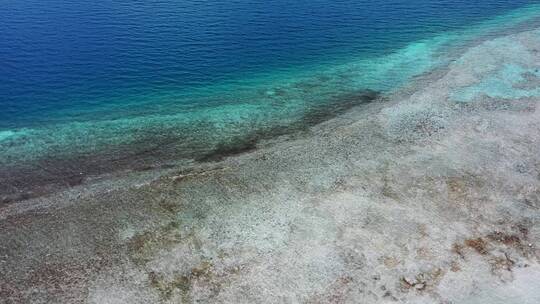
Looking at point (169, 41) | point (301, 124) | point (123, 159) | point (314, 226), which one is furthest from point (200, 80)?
point (314, 226)

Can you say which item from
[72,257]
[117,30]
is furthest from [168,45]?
[72,257]

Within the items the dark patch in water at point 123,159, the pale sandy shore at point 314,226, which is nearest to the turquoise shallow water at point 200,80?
the dark patch in water at point 123,159

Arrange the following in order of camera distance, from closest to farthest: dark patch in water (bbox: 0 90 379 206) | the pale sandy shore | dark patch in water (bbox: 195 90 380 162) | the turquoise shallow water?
the pale sandy shore < dark patch in water (bbox: 0 90 379 206) < dark patch in water (bbox: 195 90 380 162) < the turquoise shallow water

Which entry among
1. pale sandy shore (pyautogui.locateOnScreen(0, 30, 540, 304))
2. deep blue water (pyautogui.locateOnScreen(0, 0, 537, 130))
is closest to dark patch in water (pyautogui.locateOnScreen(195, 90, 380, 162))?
pale sandy shore (pyautogui.locateOnScreen(0, 30, 540, 304))

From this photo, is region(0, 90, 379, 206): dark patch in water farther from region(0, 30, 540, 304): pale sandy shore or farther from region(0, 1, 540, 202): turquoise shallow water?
region(0, 30, 540, 304): pale sandy shore

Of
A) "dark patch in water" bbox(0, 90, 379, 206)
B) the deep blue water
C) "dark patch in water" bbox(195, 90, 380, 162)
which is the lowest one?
"dark patch in water" bbox(0, 90, 379, 206)

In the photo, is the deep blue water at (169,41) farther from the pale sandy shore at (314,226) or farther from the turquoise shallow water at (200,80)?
the pale sandy shore at (314,226)
